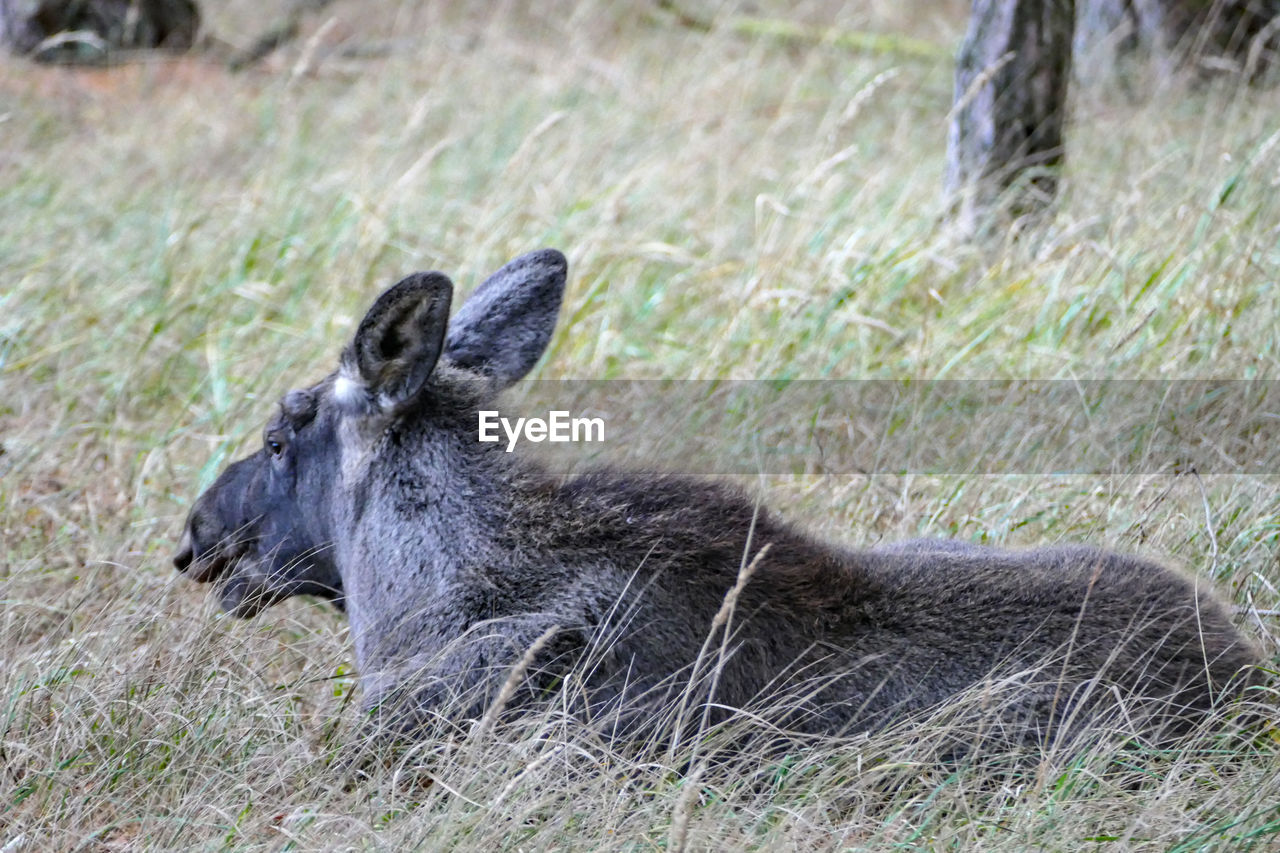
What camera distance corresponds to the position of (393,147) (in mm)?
9047

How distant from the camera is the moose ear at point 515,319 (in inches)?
161

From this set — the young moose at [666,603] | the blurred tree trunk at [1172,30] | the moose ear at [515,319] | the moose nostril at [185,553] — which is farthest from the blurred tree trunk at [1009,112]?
the moose nostril at [185,553]

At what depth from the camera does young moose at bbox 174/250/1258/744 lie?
3322 millimetres

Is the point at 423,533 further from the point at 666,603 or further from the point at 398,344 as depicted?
the point at 666,603

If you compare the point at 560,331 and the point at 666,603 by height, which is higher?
the point at 666,603

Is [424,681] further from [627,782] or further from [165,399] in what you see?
[165,399]

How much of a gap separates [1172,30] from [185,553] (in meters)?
8.90

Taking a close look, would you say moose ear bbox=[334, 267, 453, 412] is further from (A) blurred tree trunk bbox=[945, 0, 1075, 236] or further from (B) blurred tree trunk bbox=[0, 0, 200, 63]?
(B) blurred tree trunk bbox=[0, 0, 200, 63]

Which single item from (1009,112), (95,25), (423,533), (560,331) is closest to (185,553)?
(423,533)

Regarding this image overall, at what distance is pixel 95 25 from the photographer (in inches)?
439

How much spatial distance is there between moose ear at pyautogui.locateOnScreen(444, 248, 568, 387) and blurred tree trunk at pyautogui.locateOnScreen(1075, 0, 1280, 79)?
7198mm

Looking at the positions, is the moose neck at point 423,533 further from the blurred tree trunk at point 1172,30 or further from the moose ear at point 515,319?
the blurred tree trunk at point 1172,30

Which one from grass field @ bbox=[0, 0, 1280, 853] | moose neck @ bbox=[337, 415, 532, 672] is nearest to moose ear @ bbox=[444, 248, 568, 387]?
moose neck @ bbox=[337, 415, 532, 672]

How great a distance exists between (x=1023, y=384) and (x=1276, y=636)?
6.71 ft
